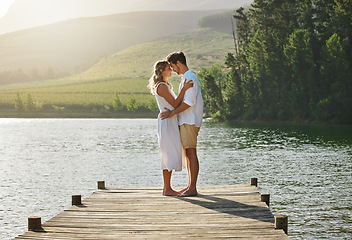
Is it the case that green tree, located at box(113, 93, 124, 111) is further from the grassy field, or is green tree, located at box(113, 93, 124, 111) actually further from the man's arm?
the man's arm

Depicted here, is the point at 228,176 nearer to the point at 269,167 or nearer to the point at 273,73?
the point at 269,167

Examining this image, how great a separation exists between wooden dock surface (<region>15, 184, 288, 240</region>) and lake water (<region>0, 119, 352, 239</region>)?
324cm

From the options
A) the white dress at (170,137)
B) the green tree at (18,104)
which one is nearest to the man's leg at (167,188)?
the white dress at (170,137)

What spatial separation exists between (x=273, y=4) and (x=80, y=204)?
7147cm

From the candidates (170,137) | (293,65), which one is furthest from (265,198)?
(293,65)

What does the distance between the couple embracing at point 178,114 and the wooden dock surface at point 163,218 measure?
2.45 feet

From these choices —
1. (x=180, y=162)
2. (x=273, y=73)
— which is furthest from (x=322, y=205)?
(x=273, y=73)

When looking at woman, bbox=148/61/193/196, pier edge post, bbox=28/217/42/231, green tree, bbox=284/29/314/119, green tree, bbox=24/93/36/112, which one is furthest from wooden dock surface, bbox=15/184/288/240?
green tree, bbox=24/93/36/112

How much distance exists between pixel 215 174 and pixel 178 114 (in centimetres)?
1314

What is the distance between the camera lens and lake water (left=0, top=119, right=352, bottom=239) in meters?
13.4

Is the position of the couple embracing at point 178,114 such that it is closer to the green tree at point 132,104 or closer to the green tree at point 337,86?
the green tree at point 337,86

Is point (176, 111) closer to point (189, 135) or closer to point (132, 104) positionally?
point (189, 135)

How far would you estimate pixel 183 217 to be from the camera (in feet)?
24.9

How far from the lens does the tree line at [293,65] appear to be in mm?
63531
